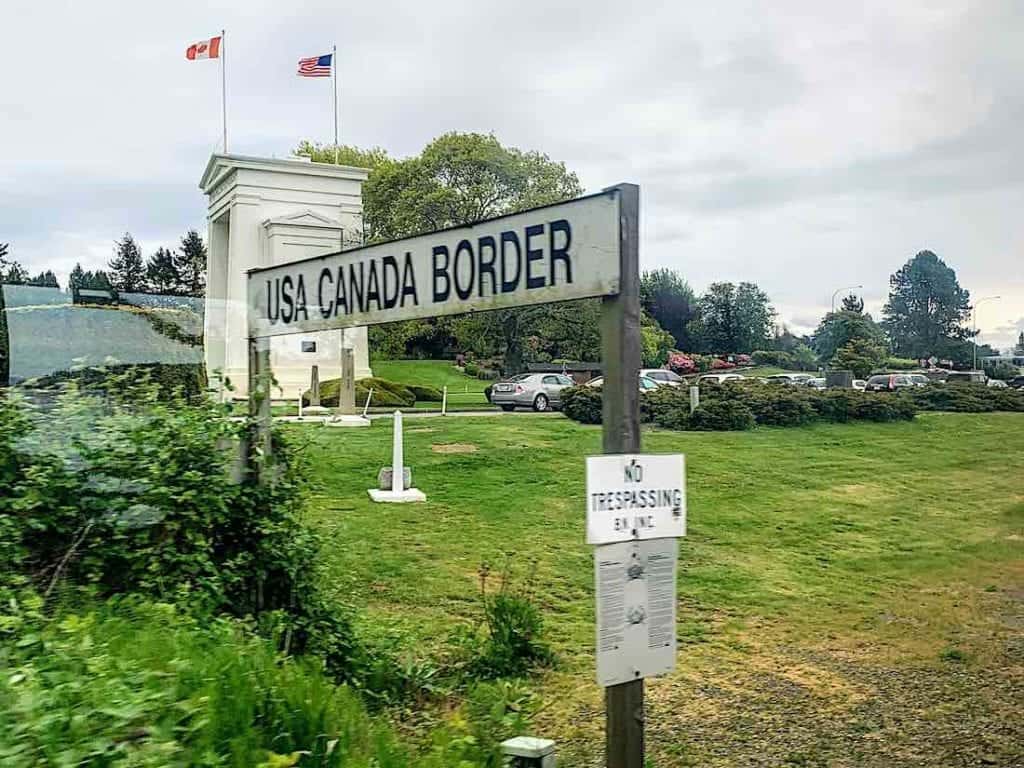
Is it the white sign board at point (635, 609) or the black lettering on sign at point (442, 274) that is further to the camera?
the black lettering on sign at point (442, 274)

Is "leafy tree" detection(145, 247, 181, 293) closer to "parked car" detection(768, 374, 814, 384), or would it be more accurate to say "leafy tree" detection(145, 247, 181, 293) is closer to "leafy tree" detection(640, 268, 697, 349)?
"leafy tree" detection(640, 268, 697, 349)

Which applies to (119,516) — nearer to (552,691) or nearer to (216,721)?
(216,721)

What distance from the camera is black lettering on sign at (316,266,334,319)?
11.5 feet

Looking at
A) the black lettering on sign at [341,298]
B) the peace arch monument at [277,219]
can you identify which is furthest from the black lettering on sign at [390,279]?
the peace arch monument at [277,219]

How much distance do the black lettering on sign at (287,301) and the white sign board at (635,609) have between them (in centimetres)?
187

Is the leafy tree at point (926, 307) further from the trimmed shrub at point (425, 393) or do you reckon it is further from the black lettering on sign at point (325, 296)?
the black lettering on sign at point (325, 296)

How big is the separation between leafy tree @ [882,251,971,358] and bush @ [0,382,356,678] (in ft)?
30.7

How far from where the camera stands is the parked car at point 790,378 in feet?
46.5

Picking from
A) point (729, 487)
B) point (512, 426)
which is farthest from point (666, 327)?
point (729, 487)

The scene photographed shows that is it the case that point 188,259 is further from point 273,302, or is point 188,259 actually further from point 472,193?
point 273,302

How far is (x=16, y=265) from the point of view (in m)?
7.18

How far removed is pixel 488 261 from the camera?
2775mm

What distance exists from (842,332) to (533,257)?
12.4 meters

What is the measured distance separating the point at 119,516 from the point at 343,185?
5651 millimetres
